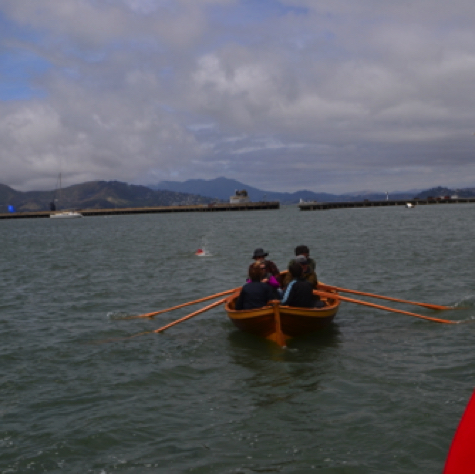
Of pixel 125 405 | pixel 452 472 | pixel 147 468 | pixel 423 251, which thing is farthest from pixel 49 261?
pixel 452 472

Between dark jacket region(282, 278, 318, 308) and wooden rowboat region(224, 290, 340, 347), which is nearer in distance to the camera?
wooden rowboat region(224, 290, 340, 347)

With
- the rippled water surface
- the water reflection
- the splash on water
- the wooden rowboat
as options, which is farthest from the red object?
the splash on water

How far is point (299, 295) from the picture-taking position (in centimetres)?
1352

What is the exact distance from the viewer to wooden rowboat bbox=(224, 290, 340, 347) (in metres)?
12.9

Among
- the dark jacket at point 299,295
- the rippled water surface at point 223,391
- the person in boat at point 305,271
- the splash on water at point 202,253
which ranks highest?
the person in boat at point 305,271

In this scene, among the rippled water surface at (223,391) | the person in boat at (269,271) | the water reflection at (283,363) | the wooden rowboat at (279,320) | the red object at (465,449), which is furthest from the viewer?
the person in boat at (269,271)

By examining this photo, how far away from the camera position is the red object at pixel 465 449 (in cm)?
365

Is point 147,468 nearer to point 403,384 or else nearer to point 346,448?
point 346,448

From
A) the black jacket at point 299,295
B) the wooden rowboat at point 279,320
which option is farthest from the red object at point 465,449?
the black jacket at point 299,295

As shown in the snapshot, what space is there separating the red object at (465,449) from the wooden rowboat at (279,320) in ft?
29.3

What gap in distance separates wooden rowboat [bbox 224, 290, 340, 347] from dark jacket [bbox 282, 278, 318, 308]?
37 cm

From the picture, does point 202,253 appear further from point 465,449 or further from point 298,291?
point 465,449

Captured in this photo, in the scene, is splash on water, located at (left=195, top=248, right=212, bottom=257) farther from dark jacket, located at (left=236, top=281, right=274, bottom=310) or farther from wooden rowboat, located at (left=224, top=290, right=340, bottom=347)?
dark jacket, located at (left=236, top=281, right=274, bottom=310)

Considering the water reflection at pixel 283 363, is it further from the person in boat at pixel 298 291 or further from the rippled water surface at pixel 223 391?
the person in boat at pixel 298 291
